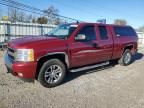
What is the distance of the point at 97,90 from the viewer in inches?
210

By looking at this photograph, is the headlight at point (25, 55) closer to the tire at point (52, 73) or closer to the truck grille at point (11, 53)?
the truck grille at point (11, 53)

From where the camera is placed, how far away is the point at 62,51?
18.1ft

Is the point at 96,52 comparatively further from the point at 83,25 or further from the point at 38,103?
the point at 38,103

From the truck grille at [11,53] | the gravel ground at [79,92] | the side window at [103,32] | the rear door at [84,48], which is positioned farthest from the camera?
the side window at [103,32]

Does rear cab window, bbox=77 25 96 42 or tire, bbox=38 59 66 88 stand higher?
rear cab window, bbox=77 25 96 42

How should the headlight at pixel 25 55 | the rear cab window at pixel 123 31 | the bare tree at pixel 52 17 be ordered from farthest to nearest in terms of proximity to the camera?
the bare tree at pixel 52 17, the rear cab window at pixel 123 31, the headlight at pixel 25 55

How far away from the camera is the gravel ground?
173 inches

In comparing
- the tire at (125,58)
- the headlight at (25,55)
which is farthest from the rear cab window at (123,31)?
the headlight at (25,55)

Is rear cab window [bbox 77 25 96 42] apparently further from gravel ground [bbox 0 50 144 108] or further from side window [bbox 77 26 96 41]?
gravel ground [bbox 0 50 144 108]

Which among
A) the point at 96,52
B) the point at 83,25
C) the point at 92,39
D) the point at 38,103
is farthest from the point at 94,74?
the point at 38,103

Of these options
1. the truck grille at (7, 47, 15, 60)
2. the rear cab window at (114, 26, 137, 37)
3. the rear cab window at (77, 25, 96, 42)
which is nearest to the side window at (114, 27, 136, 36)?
the rear cab window at (114, 26, 137, 37)

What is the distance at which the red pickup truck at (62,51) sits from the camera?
4930 mm

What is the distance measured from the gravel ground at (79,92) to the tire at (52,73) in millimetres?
171

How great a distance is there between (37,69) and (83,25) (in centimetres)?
226
